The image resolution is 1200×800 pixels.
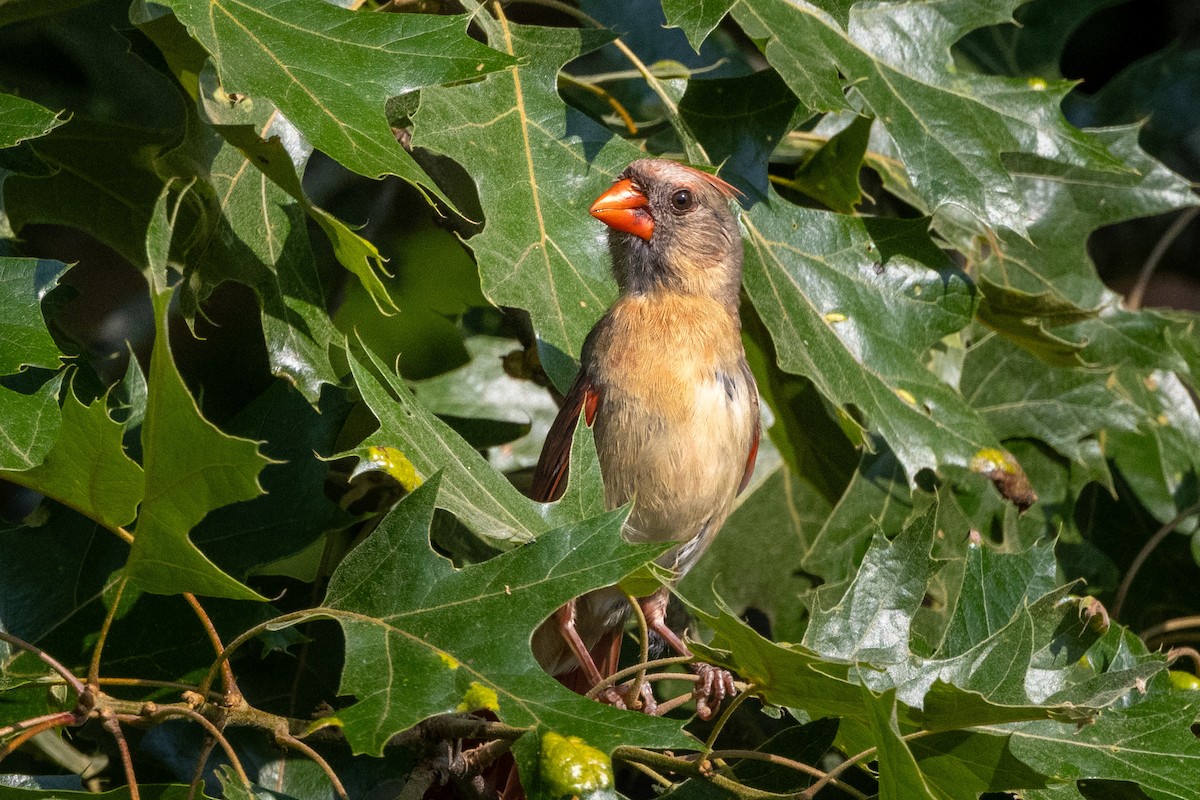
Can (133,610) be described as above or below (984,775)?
below

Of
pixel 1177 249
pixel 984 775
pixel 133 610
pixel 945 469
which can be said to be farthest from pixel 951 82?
pixel 1177 249

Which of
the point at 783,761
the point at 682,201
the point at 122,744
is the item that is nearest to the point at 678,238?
the point at 682,201

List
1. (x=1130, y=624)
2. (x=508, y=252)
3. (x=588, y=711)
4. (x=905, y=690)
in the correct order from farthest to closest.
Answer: (x=1130, y=624) → (x=508, y=252) → (x=905, y=690) → (x=588, y=711)

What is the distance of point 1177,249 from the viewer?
5879 millimetres

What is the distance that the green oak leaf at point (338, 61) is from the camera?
6.56ft

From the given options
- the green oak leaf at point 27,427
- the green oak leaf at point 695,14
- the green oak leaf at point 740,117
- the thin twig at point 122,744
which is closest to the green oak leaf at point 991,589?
the green oak leaf at point 740,117

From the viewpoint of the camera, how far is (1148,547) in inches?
135

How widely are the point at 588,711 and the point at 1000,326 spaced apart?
1.88m

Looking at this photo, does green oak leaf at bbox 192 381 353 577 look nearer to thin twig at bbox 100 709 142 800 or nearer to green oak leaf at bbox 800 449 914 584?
thin twig at bbox 100 709 142 800

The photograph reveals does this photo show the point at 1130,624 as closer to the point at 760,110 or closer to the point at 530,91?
the point at 760,110

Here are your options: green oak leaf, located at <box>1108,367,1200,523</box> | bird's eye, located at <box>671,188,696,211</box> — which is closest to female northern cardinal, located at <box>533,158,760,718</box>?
bird's eye, located at <box>671,188,696,211</box>

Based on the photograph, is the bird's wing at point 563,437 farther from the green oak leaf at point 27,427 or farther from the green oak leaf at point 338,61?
the green oak leaf at point 27,427

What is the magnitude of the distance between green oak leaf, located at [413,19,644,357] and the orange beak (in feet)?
0.35

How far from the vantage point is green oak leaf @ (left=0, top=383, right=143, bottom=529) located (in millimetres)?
1709
